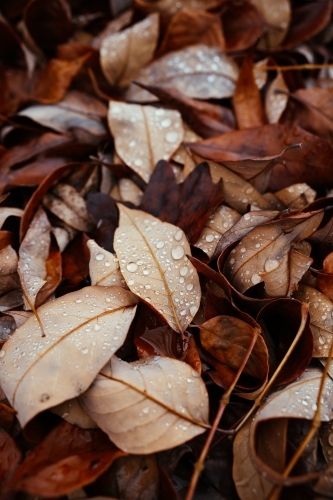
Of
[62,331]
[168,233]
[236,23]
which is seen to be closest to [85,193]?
[168,233]

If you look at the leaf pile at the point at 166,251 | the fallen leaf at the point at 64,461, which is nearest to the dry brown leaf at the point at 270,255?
the leaf pile at the point at 166,251

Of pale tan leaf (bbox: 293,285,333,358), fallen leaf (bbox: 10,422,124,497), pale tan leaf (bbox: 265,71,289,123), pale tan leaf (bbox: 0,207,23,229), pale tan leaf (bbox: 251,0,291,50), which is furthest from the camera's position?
pale tan leaf (bbox: 251,0,291,50)

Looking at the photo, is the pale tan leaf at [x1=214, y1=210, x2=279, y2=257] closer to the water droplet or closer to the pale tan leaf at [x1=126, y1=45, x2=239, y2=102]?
the water droplet

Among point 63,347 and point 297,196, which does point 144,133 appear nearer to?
point 297,196

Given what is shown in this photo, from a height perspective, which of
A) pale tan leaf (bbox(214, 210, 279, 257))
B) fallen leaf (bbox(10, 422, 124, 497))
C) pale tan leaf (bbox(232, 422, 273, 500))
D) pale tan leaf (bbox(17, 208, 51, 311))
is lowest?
pale tan leaf (bbox(232, 422, 273, 500))

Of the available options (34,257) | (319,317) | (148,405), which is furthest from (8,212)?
(319,317)

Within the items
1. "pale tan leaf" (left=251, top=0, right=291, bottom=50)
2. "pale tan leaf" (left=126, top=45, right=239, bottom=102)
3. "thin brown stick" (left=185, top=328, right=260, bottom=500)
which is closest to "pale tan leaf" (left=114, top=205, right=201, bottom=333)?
"thin brown stick" (left=185, top=328, right=260, bottom=500)

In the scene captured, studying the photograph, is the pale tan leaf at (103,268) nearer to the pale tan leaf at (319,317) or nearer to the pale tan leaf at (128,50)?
the pale tan leaf at (319,317)

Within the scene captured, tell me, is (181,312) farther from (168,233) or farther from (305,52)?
(305,52)
